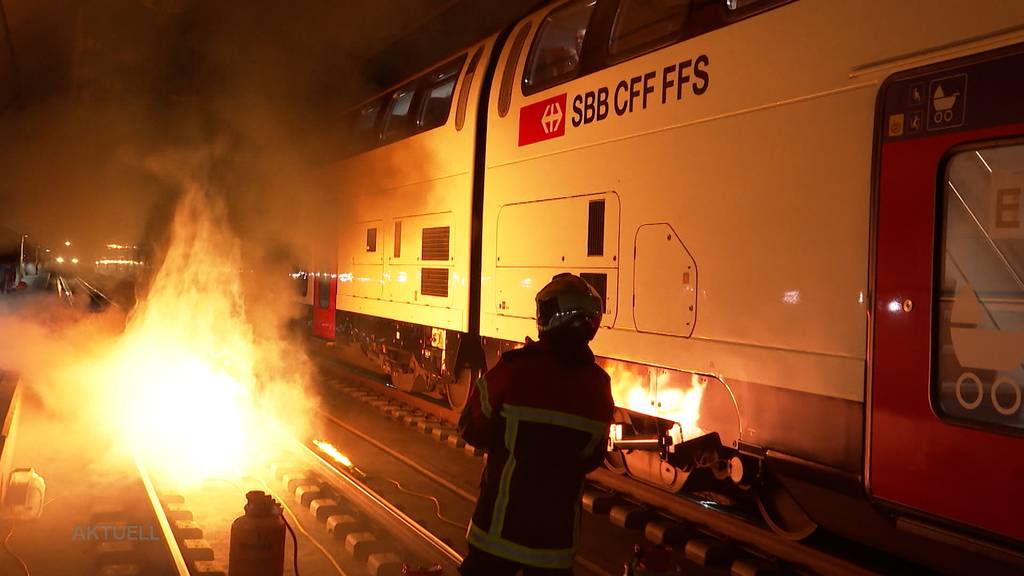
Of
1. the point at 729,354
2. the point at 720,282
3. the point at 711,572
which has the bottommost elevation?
the point at 711,572

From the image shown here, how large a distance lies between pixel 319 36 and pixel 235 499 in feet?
22.0

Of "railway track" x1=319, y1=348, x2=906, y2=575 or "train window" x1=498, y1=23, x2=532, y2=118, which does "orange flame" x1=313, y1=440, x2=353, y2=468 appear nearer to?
"railway track" x1=319, y1=348, x2=906, y2=575

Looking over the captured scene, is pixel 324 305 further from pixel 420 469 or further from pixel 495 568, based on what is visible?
pixel 495 568

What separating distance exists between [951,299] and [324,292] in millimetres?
10023

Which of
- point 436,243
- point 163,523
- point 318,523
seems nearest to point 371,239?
point 436,243

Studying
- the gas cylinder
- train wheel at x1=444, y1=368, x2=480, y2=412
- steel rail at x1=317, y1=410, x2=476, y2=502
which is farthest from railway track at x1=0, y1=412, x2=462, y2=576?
train wheel at x1=444, y1=368, x2=480, y2=412

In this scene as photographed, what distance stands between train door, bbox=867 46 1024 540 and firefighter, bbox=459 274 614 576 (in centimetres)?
154

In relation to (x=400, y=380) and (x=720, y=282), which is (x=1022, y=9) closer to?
(x=720, y=282)

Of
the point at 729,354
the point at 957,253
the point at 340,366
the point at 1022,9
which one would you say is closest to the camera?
the point at 1022,9

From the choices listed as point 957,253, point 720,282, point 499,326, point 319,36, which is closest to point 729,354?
point 720,282

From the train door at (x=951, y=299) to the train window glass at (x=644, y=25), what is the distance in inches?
66.8

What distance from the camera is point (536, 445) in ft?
8.63

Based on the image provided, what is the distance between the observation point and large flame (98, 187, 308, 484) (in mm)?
7949

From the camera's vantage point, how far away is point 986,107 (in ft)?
10.5
